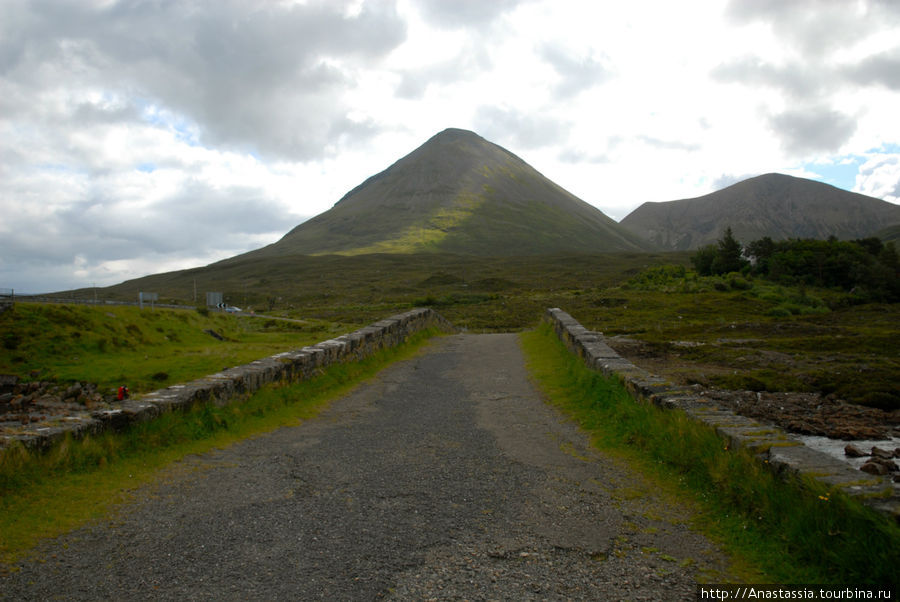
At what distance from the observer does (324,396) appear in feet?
29.8

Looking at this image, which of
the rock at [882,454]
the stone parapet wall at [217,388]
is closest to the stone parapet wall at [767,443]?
the rock at [882,454]

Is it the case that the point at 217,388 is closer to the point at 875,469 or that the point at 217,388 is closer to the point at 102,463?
the point at 102,463

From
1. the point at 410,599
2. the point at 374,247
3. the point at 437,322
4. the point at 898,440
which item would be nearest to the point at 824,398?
the point at 898,440

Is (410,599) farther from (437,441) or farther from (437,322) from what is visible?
(437,322)

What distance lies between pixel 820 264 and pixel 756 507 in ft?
127

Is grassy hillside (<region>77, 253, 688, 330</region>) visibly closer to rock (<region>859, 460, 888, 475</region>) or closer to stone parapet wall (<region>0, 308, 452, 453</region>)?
stone parapet wall (<region>0, 308, 452, 453</region>)

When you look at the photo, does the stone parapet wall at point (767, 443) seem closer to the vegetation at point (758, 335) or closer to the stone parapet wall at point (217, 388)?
the vegetation at point (758, 335)

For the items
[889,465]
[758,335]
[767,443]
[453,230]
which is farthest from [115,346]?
[453,230]

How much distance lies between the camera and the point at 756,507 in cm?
397

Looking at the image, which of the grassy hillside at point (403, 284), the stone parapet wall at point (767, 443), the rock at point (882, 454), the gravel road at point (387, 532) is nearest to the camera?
the gravel road at point (387, 532)

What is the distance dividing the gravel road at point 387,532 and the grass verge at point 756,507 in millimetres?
256

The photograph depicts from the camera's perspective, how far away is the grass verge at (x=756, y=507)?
3078 mm

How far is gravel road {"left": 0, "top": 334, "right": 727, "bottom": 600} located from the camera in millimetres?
3279

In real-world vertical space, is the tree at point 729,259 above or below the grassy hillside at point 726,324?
above
